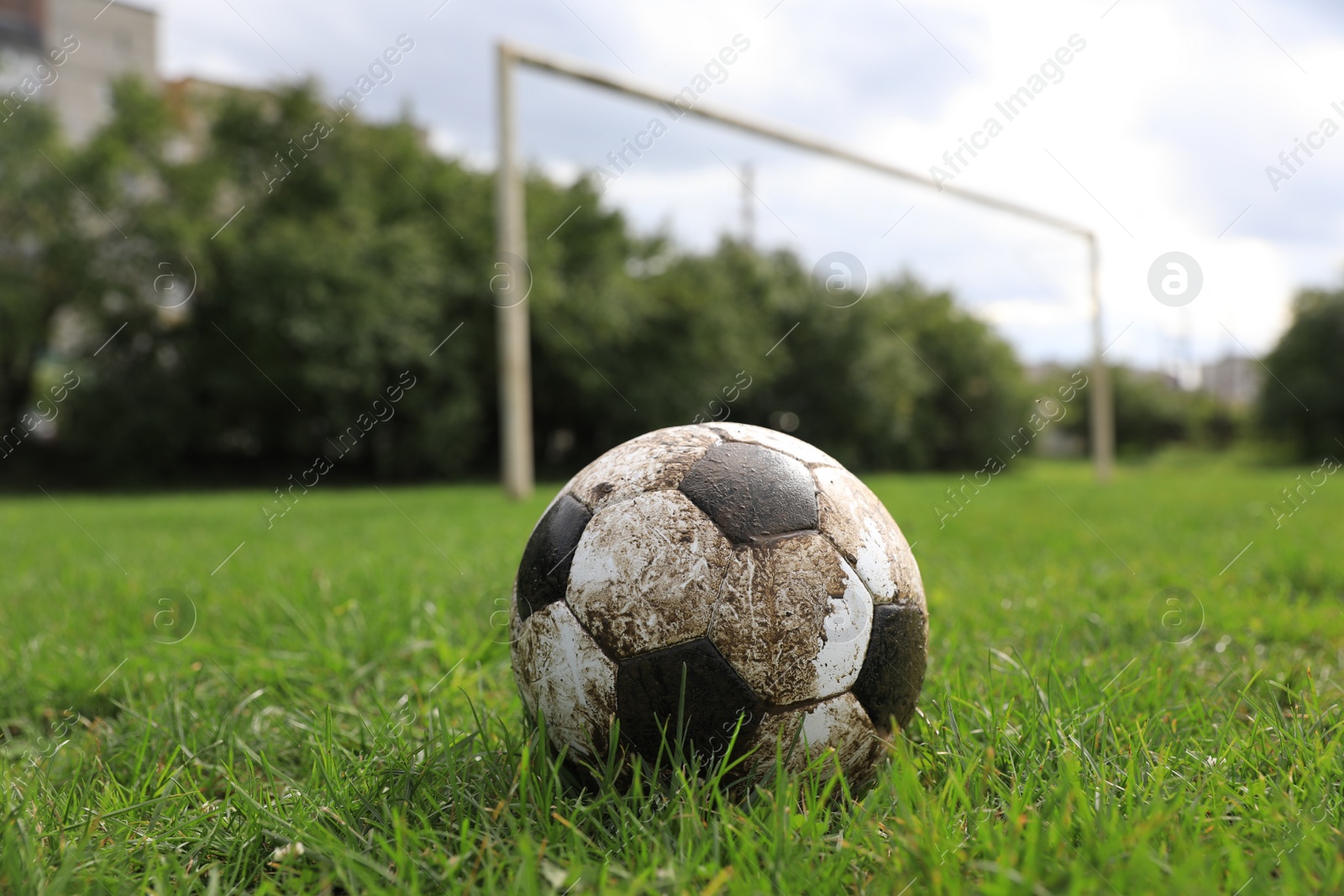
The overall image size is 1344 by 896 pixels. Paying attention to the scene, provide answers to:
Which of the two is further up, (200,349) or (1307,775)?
(200,349)

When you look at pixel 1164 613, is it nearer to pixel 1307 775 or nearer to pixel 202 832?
pixel 1307 775

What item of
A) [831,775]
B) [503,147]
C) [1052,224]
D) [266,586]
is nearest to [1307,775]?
[831,775]

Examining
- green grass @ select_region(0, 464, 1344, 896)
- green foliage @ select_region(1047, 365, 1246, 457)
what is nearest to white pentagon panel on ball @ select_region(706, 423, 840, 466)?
green grass @ select_region(0, 464, 1344, 896)

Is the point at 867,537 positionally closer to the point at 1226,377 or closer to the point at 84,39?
the point at 84,39

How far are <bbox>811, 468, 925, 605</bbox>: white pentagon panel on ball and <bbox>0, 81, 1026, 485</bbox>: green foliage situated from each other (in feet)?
40.9

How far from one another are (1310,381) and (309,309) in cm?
2904

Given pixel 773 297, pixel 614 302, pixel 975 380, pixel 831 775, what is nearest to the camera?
pixel 831 775

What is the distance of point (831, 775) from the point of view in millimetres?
1782

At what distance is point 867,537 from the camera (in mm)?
1870

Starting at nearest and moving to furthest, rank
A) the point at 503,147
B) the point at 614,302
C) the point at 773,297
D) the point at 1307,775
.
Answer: the point at 1307,775 < the point at 503,147 < the point at 614,302 < the point at 773,297

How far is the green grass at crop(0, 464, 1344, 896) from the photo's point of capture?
142 cm

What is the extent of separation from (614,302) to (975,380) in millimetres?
16515

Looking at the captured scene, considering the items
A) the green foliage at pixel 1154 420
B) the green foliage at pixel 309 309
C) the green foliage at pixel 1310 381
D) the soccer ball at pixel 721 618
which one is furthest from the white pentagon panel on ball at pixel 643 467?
the green foliage at pixel 1154 420

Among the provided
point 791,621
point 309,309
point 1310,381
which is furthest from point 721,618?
point 1310,381
